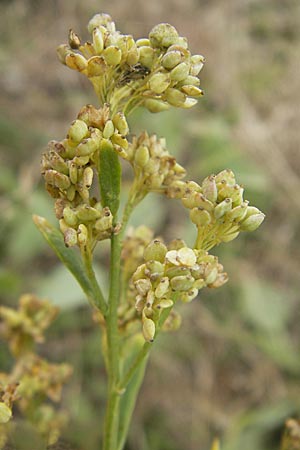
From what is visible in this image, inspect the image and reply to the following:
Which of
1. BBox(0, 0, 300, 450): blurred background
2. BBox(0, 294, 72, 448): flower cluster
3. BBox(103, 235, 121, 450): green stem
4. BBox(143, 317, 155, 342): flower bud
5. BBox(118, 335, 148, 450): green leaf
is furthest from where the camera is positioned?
BBox(0, 0, 300, 450): blurred background

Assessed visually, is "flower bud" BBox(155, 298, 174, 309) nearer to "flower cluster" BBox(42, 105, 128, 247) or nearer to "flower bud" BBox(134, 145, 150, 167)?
"flower cluster" BBox(42, 105, 128, 247)

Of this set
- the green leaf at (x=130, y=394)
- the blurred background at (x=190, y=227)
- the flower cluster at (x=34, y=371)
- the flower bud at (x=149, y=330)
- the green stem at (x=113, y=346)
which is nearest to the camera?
the flower bud at (x=149, y=330)

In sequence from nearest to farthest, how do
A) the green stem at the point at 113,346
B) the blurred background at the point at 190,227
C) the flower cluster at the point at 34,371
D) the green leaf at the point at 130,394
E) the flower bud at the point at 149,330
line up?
the flower bud at the point at 149,330
the green stem at the point at 113,346
the green leaf at the point at 130,394
the flower cluster at the point at 34,371
the blurred background at the point at 190,227

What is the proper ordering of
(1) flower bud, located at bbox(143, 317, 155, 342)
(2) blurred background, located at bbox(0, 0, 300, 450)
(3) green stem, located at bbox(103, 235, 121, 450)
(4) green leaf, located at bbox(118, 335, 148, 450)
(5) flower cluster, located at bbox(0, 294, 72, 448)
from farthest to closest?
1. (2) blurred background, located at bbox(0, 0, 300, 450)
2. (5) flower cluster, located at bbox(0, 294, 72, 448)
3. (4) green leaf, located at bbox(118, 335, 148, 450)
4. (3) green stem, located at bbox(103, 235, 121, 450)
5. (1) flower bud, located at bbox(143, 317, 155, 342)

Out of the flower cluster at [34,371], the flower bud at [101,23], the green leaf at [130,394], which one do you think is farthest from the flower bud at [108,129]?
the flower cluster at [34,371]

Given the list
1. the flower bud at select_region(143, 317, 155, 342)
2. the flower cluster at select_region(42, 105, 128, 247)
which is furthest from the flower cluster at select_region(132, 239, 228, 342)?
the flower cluster at select_region(42, 105, 128, 247)

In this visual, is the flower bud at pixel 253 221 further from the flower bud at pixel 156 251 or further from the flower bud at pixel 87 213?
the flower bud at pixel 87 213
